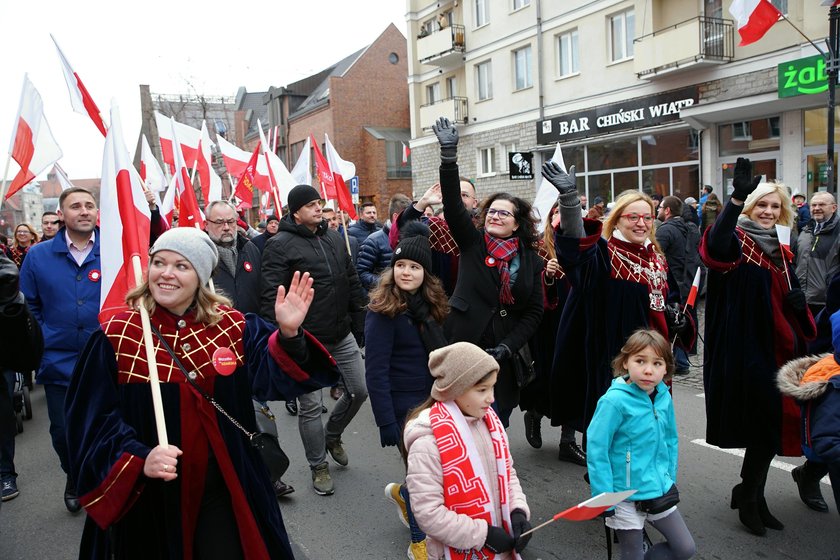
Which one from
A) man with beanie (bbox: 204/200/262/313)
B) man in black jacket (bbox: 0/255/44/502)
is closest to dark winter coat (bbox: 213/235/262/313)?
man with beanie (bbox: 204/200/262/313)

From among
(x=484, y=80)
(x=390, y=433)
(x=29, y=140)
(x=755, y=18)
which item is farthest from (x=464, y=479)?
(x=484, y=80)

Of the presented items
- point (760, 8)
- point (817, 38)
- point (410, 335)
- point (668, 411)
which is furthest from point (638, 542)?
point (817, 38)

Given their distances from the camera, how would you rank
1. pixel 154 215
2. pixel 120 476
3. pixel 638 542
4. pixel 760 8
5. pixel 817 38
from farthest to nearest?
pixel 817 38
pixel 760 8
pixel 154 215
pixel 638 542
pixel 120 476

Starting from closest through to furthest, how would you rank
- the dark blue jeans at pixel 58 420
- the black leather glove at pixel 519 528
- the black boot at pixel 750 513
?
the black leather glove at pixel 519 528, the black boot at pixel 750 513, the dark blue jeans at pixel 58 420

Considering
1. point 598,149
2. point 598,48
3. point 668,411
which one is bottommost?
point 668,411

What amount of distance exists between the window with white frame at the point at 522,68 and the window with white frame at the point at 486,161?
264 cm

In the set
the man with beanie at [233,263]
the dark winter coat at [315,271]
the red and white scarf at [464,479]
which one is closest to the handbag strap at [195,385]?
the red and white scarf at [464,479]

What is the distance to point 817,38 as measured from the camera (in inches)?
549

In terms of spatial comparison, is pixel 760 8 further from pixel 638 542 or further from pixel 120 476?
pixel 120 476

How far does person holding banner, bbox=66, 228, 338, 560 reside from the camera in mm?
2357

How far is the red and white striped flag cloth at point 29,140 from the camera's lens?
187 inches

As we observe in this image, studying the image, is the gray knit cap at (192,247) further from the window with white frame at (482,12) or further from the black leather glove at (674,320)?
the window with white frame at (482,12)

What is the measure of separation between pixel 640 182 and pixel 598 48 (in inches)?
159

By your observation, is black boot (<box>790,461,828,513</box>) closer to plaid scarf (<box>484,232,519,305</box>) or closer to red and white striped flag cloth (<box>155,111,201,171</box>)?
plaid scarf (<box>484,232,519,305</box>)
